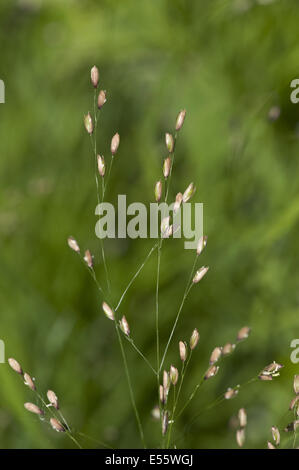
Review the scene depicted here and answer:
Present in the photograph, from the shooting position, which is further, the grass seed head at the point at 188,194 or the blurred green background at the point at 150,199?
the blurred green background at the point at 150,199

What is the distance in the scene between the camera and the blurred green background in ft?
2.56

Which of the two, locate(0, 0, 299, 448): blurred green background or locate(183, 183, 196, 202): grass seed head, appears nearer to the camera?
locate(183, 183, 196, 202): grass seed head

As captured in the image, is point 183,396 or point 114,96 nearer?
point 183,396

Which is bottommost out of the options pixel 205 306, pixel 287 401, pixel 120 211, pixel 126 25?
pixel 287 401

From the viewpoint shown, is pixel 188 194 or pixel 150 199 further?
pixel 150 199

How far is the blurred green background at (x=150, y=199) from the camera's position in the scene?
2.56ft

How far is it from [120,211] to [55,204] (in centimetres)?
10

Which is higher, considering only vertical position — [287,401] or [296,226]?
[296,226]

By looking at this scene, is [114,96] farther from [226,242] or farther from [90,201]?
[226,242]

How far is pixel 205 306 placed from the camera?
812 millimetres

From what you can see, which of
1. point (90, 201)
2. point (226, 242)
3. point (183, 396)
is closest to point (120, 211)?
point (90, 201)

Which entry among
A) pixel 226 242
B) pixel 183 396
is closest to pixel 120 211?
pixel 226 242

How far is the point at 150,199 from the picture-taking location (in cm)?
85

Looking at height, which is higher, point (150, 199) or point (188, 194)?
point (150, 199)
